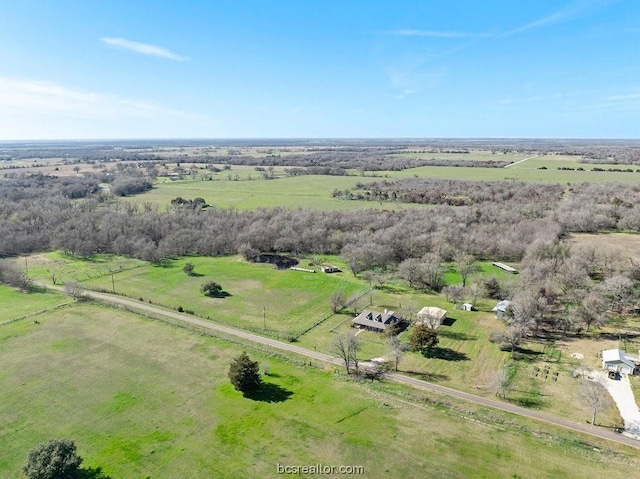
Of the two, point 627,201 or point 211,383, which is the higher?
point 627,201

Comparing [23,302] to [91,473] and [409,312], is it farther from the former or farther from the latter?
[409,312]

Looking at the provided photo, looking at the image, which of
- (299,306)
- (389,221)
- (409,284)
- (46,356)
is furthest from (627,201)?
(46,356)

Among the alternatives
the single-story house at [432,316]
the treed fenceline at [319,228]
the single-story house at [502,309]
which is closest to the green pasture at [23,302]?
the treed fenceline at [319,228]

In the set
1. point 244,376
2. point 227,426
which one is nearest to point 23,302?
point 244,376

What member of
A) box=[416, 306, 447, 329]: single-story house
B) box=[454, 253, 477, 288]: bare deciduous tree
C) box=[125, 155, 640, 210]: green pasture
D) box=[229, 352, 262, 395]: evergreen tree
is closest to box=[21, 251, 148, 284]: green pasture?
box=[125, 155, 640, 210]: green pasture

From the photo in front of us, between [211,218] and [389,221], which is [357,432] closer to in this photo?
[389,221]
